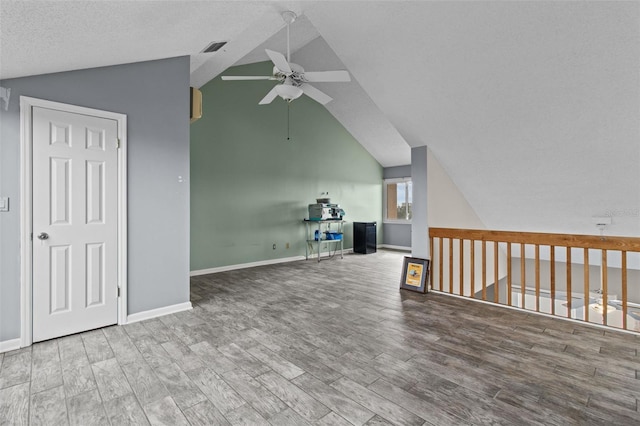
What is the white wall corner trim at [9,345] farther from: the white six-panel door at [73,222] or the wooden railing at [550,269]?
the wooden railing at [550,269]

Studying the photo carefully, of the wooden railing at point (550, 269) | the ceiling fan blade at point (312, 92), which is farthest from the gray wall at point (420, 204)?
the ceiling fan blade at point (312, 92)

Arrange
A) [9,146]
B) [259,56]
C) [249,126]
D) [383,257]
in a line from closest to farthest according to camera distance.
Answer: [9,146]
[259,56]
[249,126]
[383,257]

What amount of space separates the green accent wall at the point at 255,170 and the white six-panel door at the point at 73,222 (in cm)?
218

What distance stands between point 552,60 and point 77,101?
4.24 m

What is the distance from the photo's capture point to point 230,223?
572cm

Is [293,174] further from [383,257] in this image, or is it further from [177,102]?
[177,102]

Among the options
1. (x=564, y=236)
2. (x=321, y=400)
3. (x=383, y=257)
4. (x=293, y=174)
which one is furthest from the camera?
(x=383, y=257)

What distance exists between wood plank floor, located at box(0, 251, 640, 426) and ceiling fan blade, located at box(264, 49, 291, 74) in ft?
8.66

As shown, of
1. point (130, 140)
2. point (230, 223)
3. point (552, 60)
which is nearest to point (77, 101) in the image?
point (130, 140)

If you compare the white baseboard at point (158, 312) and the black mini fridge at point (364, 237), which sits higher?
the black mini fridge at point (364, 237)

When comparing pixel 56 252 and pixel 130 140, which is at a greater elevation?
pixel 130 140

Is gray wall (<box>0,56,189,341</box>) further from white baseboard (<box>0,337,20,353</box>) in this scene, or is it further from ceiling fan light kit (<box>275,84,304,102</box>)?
ceiling fan light kit (<box>275,84,304,102</box>)

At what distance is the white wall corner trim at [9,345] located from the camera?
2.53 metres

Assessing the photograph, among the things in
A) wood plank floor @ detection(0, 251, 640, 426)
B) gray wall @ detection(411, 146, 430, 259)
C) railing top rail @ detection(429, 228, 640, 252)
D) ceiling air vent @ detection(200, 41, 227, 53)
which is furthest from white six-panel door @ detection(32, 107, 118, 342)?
railing top rail @ detection(429, 228, 640, 252)
